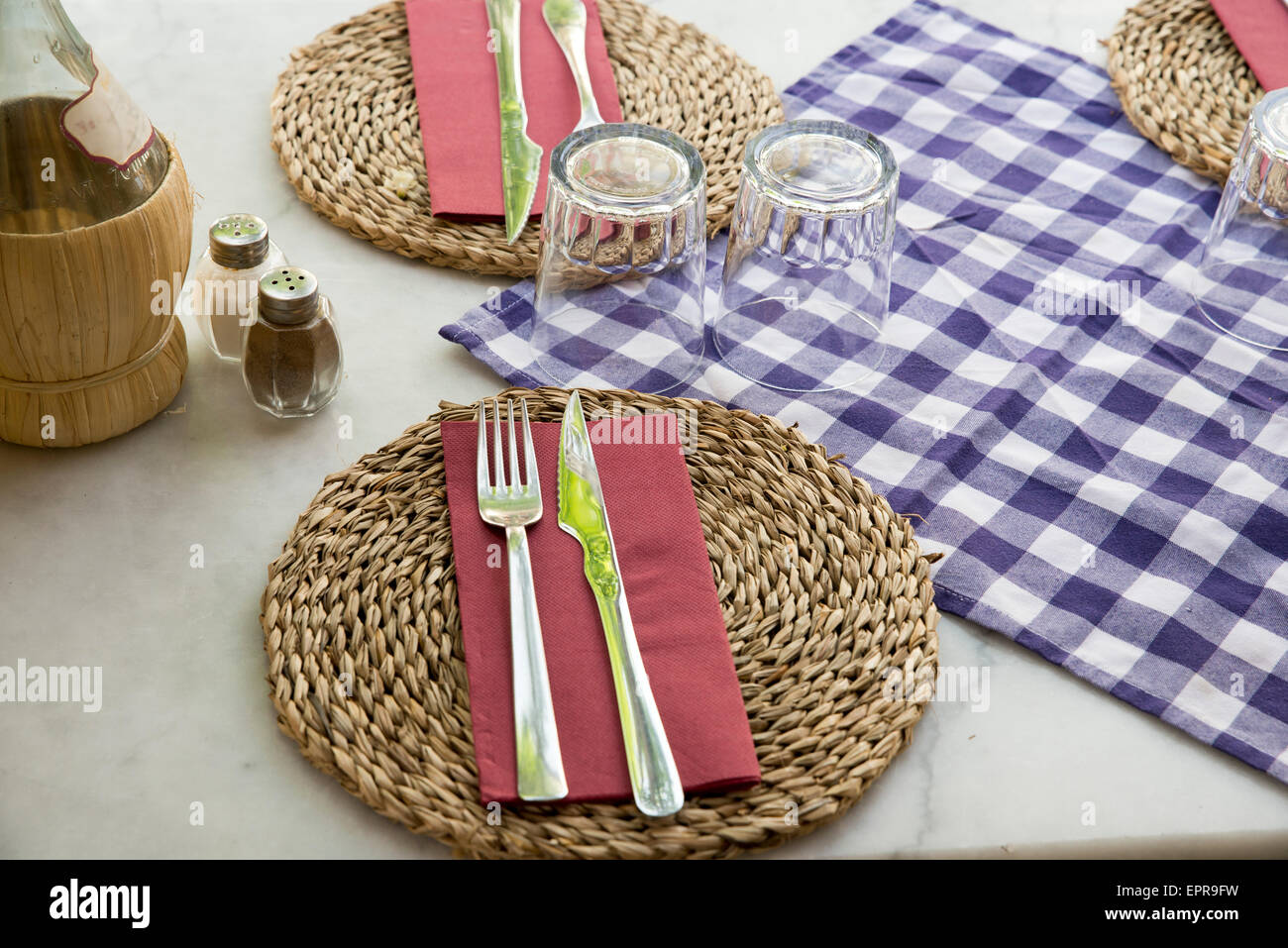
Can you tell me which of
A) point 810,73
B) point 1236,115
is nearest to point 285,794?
point 810,73

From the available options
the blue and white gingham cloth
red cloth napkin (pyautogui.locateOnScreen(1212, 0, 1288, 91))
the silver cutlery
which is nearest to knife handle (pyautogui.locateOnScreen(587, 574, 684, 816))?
the blue and white gingham cloth

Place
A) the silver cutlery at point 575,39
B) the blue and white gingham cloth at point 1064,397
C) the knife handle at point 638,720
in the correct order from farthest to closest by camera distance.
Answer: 1. the silver cutlery at point 575,39
2. the blue and white gingham cloth at point 1064,397
3. the knife handle at point 638,720

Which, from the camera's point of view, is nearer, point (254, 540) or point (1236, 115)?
point (254, 540)

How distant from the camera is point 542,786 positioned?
65 cm

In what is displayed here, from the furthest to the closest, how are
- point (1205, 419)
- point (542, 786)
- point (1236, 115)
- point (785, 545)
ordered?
point (1236, 115), point (1205, 419), point (785, 545), point (542, 786)

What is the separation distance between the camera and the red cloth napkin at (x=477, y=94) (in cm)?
102

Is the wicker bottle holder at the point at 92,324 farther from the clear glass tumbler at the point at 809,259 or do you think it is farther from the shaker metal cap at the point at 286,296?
the clear glass tumbler at the point at 809,259

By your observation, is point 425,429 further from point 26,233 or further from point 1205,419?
point 1205,419

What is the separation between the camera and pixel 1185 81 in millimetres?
1172

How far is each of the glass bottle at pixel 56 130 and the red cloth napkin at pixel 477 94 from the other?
0.29m

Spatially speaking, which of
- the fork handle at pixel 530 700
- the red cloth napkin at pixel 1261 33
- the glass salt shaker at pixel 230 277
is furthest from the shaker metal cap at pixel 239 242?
the red cloth napkin at pixel 1261 33

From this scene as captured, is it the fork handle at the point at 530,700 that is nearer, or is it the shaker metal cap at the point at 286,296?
the fork handle at the point at 530,700

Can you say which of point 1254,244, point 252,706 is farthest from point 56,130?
point 1254,244
